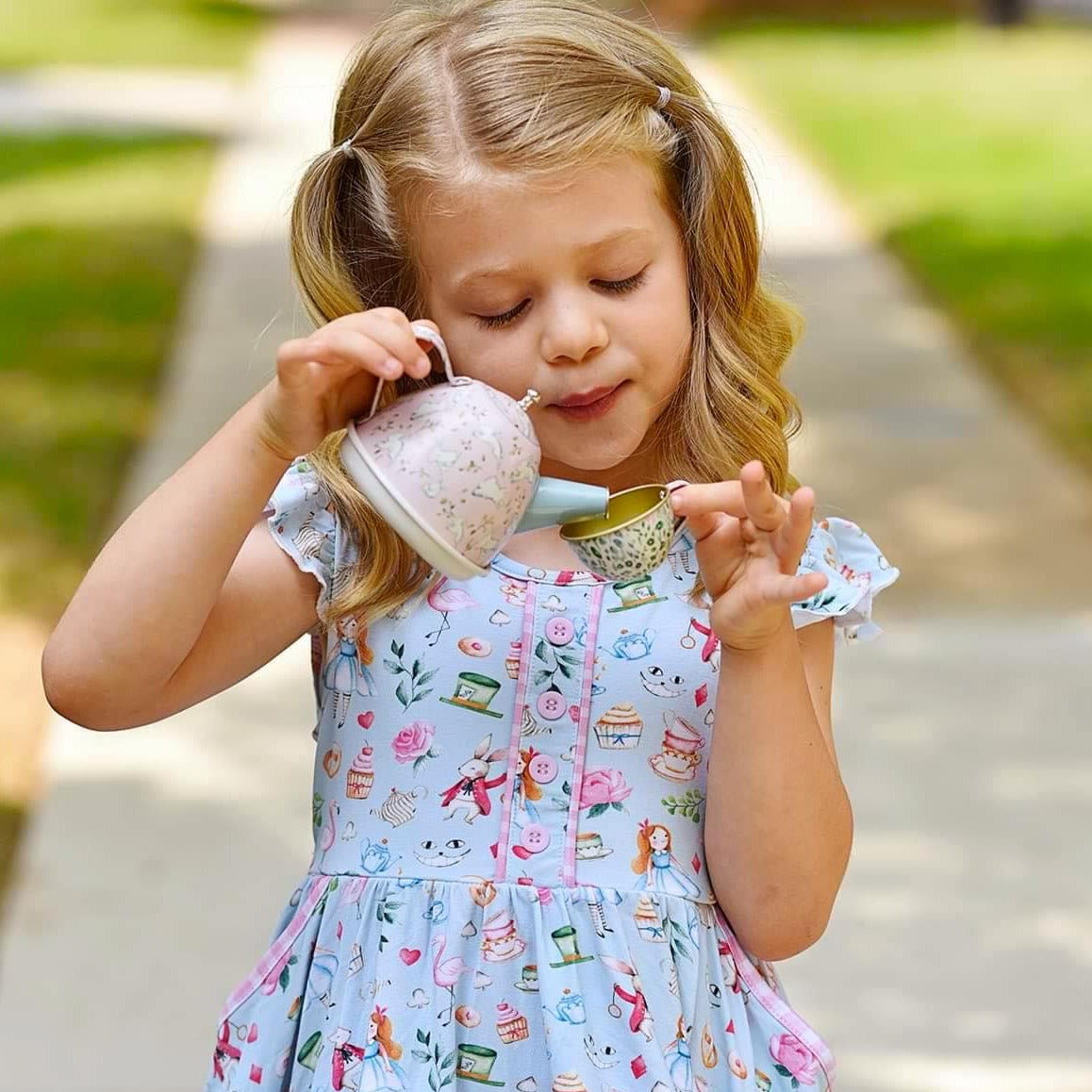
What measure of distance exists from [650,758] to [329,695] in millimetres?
343

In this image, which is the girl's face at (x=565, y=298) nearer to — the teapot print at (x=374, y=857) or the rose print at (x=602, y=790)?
the rose print at (x=602, y=790)

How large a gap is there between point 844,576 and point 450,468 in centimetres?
61

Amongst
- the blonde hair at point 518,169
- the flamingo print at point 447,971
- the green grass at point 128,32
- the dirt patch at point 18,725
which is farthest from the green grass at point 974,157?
the flamingo print at point 447,971

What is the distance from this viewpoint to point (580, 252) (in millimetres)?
1980

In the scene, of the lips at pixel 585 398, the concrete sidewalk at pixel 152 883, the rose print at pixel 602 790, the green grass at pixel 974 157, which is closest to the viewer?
the lips at pixel 585 398

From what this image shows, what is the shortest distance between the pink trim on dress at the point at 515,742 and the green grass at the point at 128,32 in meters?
15.9

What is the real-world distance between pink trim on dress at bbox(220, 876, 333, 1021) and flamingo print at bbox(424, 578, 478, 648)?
0.29 m

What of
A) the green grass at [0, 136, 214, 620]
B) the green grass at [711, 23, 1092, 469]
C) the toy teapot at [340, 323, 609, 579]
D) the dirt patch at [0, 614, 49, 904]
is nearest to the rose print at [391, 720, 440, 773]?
the toy teapot at [340, 323, 609, 579]

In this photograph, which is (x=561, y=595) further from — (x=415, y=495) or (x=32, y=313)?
(x=32, y=313)

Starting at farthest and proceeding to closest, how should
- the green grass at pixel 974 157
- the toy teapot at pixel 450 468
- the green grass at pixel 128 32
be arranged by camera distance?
1. the green grass at pixel 128 32
2. the green grass at pixel 974 157
3. the toy teapot at pixel 450 468

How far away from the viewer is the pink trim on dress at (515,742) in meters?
2.08

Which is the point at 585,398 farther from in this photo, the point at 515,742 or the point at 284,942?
the point at 284,942

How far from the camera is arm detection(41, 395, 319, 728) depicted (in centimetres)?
193

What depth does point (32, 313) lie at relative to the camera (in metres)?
8.82
